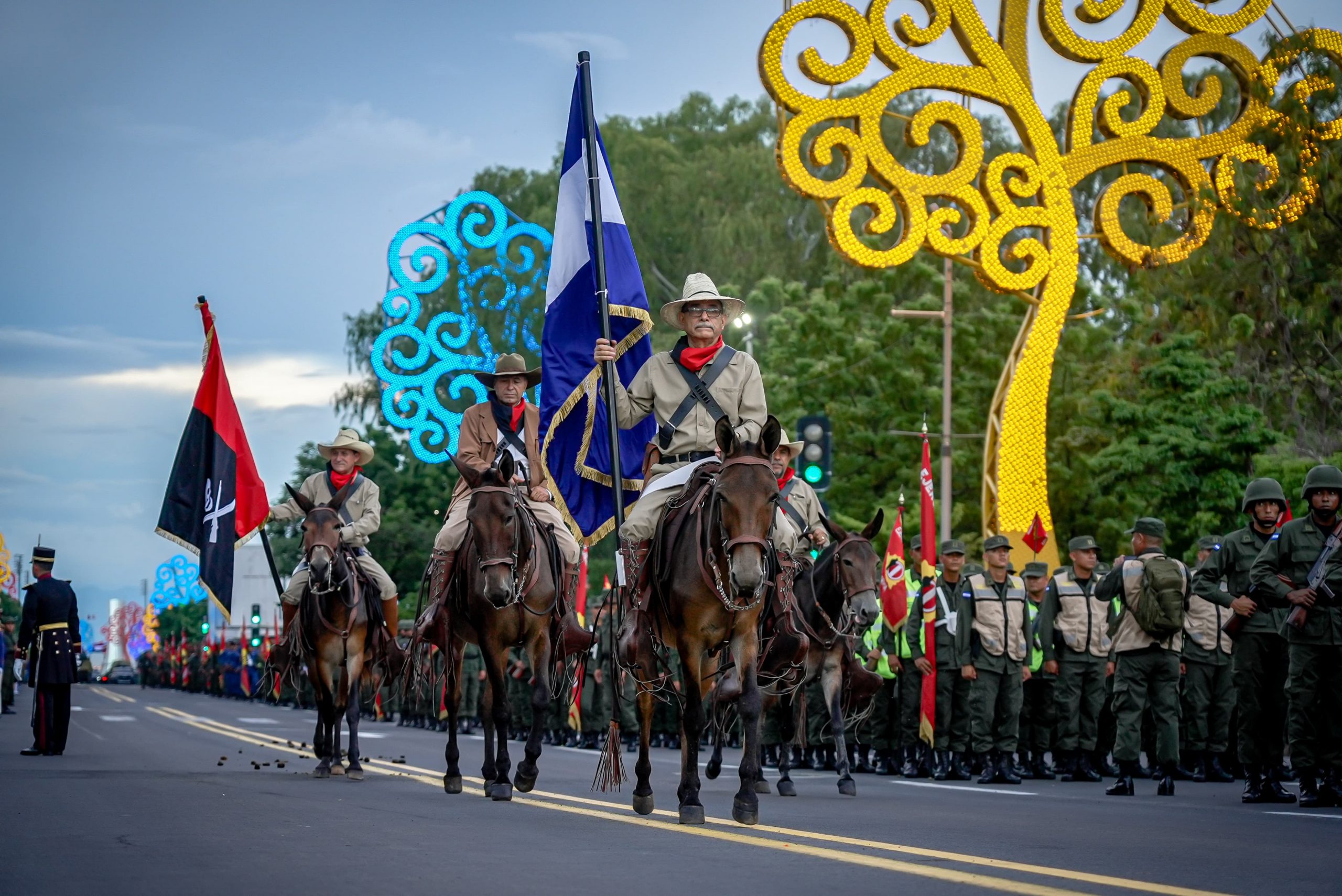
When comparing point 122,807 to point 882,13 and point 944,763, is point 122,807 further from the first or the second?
point 882,13

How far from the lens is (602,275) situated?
14.1 meters

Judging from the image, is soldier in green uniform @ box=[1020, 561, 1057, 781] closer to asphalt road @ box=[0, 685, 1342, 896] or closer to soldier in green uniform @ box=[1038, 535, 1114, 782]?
soldier in green uniform @ box=[1038, 535, 1114, 782]

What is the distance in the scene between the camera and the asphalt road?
317 inches

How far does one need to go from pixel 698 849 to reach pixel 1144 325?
36.2 m

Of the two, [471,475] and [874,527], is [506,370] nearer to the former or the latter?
[471,475]

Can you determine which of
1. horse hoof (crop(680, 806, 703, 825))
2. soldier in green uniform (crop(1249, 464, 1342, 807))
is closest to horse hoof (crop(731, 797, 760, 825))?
horse hoof (crop(680, 806, 703, 825))

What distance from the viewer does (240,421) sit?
1952 cm

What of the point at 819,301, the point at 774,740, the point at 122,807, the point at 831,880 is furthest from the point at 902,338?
the point at 831,880

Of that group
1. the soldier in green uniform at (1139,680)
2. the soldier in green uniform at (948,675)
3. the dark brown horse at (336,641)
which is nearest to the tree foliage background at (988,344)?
the soldier in green uniform at (948,675)

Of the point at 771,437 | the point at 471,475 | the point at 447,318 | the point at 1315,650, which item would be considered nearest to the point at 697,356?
the point at 771,437

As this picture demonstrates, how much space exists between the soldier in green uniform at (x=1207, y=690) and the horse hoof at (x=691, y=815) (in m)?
9.54

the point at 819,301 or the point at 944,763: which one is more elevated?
the point at 819,301

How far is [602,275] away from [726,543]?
3.83m

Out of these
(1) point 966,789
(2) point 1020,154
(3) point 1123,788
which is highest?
(2) point 1020,154
